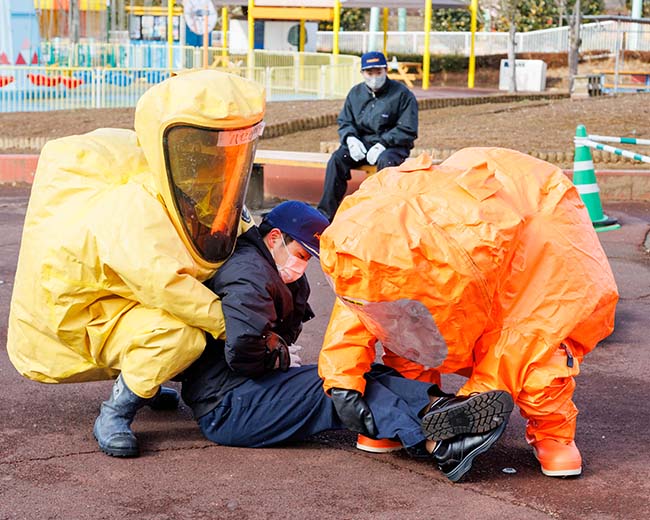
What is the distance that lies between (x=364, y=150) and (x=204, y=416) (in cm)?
626

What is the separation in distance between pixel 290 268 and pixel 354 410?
27.7 inches

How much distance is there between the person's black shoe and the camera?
3857 millimetres

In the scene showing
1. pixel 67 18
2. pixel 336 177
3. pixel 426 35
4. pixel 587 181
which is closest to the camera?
pixel 587 181

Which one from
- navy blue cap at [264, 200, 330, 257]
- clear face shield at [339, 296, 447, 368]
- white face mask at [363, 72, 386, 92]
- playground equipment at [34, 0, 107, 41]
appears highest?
playground equipment at [34, 0, 107, 41]

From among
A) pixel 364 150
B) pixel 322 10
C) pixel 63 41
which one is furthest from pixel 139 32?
pixel 364 150

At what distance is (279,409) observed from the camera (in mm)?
4277

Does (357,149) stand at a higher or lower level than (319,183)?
higher

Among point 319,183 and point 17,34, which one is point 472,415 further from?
point 17,34

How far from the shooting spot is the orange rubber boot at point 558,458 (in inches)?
159

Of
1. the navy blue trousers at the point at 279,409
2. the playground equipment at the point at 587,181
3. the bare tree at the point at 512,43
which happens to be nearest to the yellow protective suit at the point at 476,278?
the navy blue trousers at the point at 279,409

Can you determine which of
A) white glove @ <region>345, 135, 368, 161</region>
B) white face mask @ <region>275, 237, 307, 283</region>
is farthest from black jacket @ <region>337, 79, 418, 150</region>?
white face mask @ <region>275, 237, 307, 283</region>

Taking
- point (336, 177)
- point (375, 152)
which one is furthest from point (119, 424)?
point (336, 177)

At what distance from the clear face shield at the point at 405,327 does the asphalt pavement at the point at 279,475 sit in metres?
0.51

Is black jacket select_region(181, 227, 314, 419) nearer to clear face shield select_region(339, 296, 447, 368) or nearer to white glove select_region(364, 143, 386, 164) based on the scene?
clear face shield select_region(339, 296, 447, 368)
